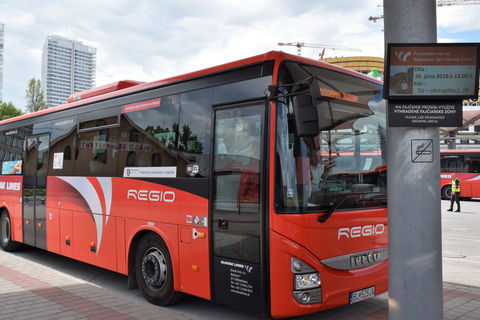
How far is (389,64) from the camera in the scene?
3.54 meters

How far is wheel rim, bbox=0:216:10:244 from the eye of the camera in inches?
410

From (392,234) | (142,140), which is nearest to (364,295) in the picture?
(392,234)

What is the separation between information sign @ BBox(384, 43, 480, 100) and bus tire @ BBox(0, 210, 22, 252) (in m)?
9.63

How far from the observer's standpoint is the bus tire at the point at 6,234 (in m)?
10.3

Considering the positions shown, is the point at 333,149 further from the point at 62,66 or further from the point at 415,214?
the point at 62,66

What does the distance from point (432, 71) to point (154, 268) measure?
437cm

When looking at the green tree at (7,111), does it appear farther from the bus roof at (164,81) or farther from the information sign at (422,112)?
the information sign at (422,112)

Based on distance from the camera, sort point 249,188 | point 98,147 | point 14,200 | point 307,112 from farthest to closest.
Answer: point 14,200, point 98,147, point 249,188, point 307,112

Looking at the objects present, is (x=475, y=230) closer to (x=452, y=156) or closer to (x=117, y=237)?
(x=117, y=237)

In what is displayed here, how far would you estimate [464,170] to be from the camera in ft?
88.7

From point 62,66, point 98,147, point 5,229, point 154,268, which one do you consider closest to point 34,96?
point 62,66

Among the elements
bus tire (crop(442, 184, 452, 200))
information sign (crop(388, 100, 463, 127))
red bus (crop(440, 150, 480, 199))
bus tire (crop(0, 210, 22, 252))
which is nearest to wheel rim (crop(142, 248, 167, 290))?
information sign (crop(388, 100, 463, 127))

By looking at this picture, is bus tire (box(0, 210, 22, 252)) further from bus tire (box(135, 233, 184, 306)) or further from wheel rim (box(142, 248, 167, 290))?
wheel rim (box(142, 248, 167, 290))

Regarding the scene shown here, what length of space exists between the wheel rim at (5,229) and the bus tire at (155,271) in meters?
5.62
